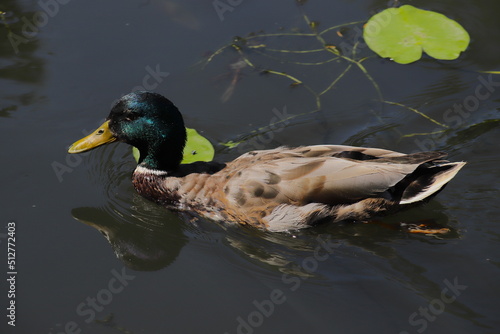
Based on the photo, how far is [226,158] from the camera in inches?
299

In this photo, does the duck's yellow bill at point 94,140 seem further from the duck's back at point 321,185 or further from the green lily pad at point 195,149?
the duck's back at point 321,185

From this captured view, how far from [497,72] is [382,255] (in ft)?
10.4

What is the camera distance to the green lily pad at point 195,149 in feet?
24.4

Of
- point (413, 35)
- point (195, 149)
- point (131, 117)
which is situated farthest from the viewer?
point (413, 35)

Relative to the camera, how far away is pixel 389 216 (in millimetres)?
6785

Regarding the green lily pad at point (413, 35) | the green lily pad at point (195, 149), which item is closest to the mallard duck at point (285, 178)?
the green lily pad at point (195, 149)

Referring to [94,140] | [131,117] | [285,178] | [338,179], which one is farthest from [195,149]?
[338,179]

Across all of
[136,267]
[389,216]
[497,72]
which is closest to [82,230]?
[136,267]

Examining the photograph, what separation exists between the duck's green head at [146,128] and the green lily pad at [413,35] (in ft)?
8.96

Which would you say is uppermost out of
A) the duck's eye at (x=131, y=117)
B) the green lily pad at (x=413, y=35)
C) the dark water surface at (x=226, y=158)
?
the green lily pad at (x=413, y=35)

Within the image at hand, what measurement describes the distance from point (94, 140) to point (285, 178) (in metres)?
1.90

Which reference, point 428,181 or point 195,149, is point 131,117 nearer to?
point 195,149

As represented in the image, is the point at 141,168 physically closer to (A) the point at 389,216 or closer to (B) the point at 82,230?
(B) the point at 82,230

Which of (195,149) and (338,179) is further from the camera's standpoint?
(195,149)
